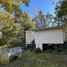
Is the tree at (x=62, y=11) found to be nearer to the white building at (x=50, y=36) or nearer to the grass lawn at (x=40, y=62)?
the grass lawn at (x=40, y=62)

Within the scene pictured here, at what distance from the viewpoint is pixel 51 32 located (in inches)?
819

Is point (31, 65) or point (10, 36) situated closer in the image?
point (31, 65)

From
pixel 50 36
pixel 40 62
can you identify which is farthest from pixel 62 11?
pixel 50 36

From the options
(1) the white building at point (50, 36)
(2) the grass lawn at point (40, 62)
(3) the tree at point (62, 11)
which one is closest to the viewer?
(2) the grass lawn at point (40, 62)

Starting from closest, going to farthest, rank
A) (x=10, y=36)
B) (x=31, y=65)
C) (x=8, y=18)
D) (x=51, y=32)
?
(x=31, y=65) < (x=8, y=18) < (x=51, y=32) < (x=10, y=36)

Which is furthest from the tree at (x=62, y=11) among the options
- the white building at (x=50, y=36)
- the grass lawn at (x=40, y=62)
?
the white building at (x=50, y=36)

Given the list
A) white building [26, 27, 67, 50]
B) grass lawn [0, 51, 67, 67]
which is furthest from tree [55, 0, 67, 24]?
white building [26, 27, 67, 50]

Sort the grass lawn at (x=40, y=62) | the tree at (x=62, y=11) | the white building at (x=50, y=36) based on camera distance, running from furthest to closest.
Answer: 1. the white building at (x=50, y=36)
2. the tree at (x=62, y=11)
3. the grass lawn at (x=40, y=62)

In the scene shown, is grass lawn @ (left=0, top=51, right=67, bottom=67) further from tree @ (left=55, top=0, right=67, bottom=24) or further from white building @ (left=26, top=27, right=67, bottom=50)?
white building @ (left=26, top=27, right=67, bottom=50)

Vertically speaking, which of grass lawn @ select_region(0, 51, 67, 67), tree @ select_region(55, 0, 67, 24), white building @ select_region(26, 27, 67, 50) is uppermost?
tree @ select_region(55, 0, 67, 24)

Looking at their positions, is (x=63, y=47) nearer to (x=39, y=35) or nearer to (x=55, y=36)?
(x=55, y=36)

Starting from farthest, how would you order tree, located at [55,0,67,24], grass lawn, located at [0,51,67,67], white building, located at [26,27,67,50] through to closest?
1. white building, located at [26,27,67,50]
2. tree, located at [55,0,67,24]
3. grass lawn, located at [0,51,67,67]

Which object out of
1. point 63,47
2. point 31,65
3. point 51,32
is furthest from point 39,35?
point 31,65

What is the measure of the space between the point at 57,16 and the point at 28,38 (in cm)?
1290
